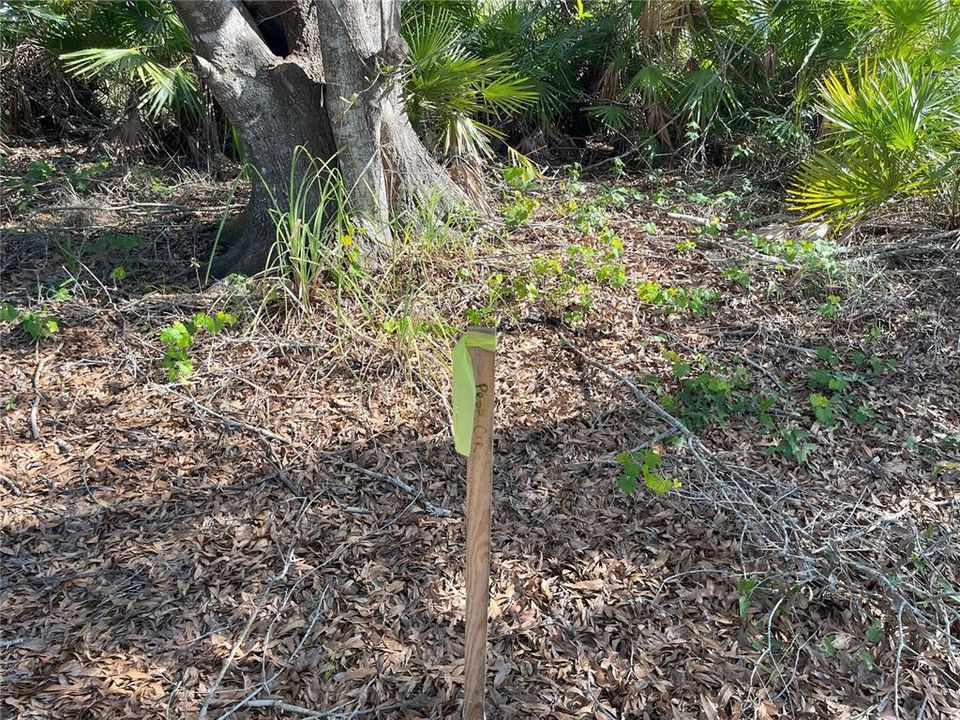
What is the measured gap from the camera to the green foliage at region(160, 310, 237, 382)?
9.65ft

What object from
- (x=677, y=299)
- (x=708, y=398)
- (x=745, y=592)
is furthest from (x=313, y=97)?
(x=745, y=592)

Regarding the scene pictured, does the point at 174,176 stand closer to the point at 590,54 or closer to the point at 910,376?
the point at 590,54

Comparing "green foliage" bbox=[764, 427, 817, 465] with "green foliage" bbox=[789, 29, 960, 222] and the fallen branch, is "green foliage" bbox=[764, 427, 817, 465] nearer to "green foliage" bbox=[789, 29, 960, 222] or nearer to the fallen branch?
the fallen branch

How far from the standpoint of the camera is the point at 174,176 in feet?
18.0

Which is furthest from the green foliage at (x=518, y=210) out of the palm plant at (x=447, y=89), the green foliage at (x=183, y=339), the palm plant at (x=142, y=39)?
the palm plant at (x=142, y=39)

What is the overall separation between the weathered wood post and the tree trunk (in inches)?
88.1

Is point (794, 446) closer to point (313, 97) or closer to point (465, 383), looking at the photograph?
point (465, 383)

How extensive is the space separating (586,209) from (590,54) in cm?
248

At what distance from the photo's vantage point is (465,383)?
4.36 ft

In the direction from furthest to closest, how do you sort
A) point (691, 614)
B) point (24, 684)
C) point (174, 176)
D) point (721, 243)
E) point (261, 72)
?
point (174, 176) → point (721, 243) → point (261, 72) → point (691, 614) → point (24, 684)

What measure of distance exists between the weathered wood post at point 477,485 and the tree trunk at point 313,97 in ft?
7.35

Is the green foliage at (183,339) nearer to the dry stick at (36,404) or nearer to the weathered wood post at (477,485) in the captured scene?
the dry stick at (36,404)

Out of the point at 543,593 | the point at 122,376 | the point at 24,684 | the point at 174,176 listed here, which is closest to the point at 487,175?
the point at 174,176

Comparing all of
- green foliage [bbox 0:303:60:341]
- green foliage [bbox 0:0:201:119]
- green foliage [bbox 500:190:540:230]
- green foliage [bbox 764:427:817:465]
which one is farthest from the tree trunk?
green foliage [bbox 764:427:817:465]
